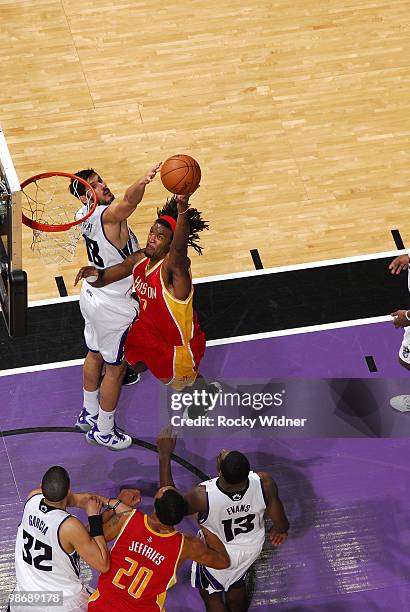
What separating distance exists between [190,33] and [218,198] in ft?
6.48

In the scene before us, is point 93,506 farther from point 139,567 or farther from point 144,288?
point 144,288

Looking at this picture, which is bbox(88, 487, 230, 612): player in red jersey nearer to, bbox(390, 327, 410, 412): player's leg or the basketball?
the basketball

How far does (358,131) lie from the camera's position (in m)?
10.2

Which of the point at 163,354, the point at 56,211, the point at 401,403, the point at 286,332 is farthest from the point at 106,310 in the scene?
the point at 401,403

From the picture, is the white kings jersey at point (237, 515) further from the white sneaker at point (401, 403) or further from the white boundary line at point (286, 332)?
the white boundary line at point (286, 332)

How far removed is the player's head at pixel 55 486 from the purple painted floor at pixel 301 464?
115 cm

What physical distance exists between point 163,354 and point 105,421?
667 millimetres

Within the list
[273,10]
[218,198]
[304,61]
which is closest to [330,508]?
[218,198]

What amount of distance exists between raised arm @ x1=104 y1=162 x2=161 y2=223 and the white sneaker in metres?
2.48

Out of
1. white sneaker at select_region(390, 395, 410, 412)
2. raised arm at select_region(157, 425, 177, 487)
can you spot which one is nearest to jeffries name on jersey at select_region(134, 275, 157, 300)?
raised arm at select_region(157, 425, 177, 487)

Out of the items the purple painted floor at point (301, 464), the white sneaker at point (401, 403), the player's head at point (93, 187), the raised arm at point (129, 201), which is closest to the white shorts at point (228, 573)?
the purple painted floor at point (301, 464)

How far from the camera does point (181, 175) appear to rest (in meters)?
7.22

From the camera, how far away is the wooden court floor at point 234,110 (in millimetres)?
9656

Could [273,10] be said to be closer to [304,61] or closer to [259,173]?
[304,61]
